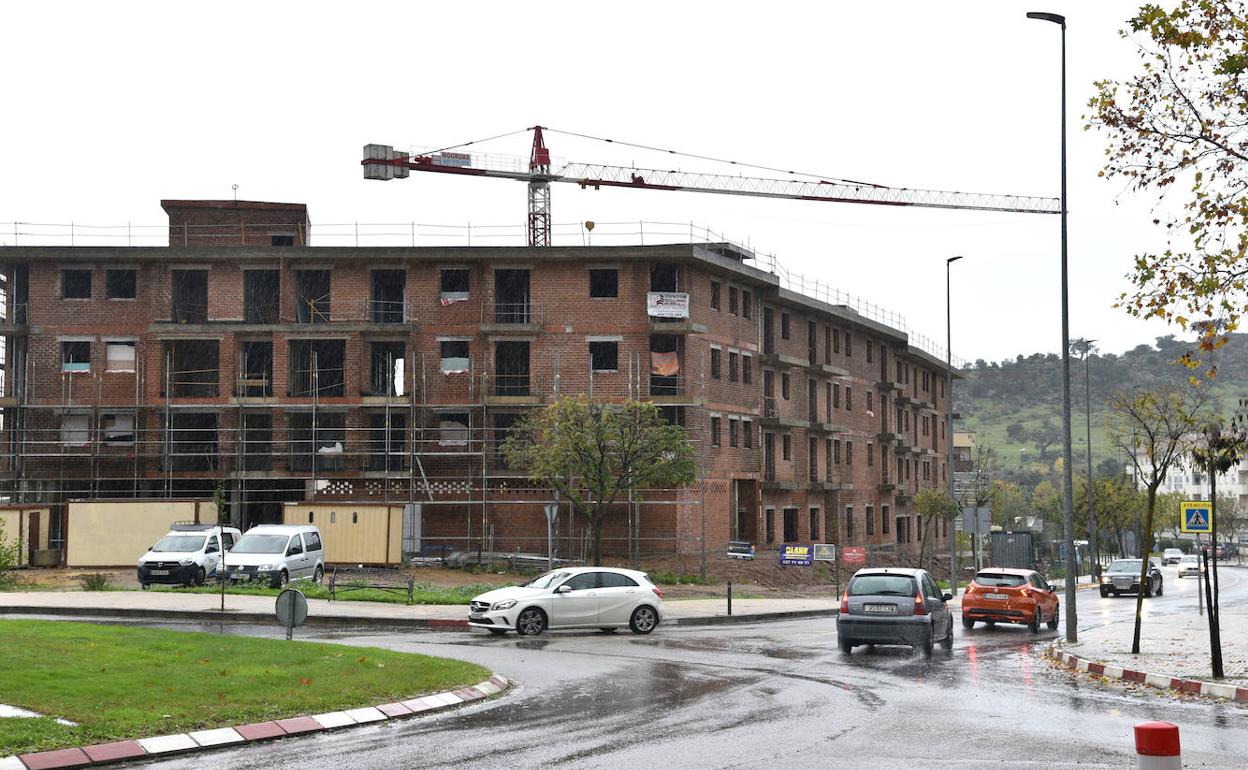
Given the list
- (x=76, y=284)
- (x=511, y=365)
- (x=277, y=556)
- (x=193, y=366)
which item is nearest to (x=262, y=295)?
(x=193, y=366)

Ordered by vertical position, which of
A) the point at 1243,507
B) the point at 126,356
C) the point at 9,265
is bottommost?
the point at 1243,507

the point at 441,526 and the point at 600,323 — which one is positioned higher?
the point at 600,323

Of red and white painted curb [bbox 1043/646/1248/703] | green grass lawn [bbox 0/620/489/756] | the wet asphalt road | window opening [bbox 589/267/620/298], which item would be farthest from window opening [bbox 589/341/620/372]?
green grass lawn [bbox 0/620/489/756]

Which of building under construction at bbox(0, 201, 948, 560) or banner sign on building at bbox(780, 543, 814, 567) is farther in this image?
building under construction at bbox(0, 201, 948, 560)

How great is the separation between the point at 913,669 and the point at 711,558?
104 feet

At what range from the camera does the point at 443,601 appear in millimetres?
33719

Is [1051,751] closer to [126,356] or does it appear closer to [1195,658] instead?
[1195,658]

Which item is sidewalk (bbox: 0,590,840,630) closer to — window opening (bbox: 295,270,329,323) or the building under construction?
the building under construction

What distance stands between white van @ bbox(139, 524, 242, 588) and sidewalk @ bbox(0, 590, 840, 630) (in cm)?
145

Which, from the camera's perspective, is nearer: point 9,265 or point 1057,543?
point 9,265

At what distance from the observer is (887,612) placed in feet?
74.0

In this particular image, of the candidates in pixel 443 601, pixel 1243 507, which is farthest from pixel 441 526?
pixel 1243 507

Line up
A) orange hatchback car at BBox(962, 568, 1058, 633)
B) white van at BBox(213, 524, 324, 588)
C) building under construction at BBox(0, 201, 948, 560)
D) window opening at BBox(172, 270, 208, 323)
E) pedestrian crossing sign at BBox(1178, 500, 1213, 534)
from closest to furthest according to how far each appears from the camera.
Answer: pedestrian crossing sign at BBox(1178, 500, 1213, 534) < orange hatchback car at BBox(962, 568, 1058, 633) < white van at BBox(213, 524, 324, 588) < building under construction at BBox(0, 201, 948, 560) < window opening at BBox(172, 270, 208, 323)

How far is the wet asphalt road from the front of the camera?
11.8m
